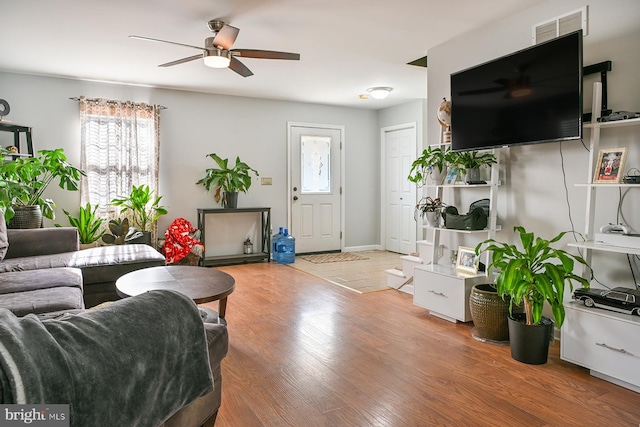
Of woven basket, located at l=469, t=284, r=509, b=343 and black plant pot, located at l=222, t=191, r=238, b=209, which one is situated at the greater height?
black plant pot, located at l=222, t=191, r=238, b=209

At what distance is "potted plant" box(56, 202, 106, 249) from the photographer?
15.4 ft

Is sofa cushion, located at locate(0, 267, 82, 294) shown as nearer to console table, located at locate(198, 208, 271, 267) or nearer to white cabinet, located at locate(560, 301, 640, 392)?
console table, located at locate(198, 208, 271, 267)

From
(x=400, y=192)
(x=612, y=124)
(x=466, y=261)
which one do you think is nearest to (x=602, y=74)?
(x=612, y=124)

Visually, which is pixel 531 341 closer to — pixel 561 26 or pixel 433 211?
pixel 433 211

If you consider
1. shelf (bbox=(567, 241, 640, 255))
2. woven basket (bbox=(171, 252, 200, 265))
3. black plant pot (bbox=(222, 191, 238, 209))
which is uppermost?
black plant pot (bbox=(222, 191, 238, 209))

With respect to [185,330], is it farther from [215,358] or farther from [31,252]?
[31,252]

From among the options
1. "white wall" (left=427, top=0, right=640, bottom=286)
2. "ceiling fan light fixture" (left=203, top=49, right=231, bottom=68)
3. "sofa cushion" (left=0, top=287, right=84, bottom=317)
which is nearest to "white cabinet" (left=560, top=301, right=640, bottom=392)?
"white wall" (left=427, top=0, right=640, bottom=286)

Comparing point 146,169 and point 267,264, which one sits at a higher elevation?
point 146,169

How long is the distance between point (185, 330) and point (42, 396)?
385mm

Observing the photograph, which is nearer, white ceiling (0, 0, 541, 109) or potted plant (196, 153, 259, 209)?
white ceiling (0, 0, 541, 109)

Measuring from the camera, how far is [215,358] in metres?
1.35

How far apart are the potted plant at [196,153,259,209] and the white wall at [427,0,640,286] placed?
2.97 metres

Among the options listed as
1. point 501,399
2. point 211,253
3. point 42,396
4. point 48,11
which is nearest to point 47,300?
point 42,396

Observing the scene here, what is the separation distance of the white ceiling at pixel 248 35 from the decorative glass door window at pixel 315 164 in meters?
1.41
